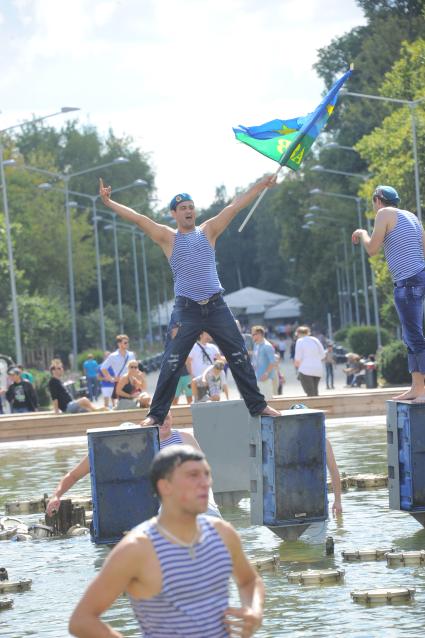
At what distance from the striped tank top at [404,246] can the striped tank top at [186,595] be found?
24.7 ft

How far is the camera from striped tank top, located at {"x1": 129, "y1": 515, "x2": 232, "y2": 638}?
5914mm

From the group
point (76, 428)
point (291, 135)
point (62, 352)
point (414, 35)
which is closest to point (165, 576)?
point (291, 135)

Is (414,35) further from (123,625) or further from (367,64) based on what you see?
(123,625)

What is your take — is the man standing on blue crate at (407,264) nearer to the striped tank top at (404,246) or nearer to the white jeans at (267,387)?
the striped tank top at (404,246)

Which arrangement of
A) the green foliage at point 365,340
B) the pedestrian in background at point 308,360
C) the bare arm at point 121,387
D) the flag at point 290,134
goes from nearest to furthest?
the flag at point 290,134 < the bare arm at point 121,387 < the pedestrian in background at point 308,360 < the green foliage at point 365,340

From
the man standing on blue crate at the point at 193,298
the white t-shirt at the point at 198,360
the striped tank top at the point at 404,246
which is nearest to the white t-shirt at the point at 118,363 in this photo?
the white t-shirt at the point at 198,360

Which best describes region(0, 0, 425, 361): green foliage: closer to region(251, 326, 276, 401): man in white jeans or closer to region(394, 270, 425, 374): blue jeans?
region(251, 326, 276, 401): man in white jeans

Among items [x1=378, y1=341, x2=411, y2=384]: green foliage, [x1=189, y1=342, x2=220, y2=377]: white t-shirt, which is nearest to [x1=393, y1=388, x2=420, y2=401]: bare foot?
[x1=189, y1=342, x2=220, y2=377]: white t-shirt

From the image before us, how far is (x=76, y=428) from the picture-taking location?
94.1 feet

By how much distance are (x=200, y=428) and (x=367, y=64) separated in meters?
68.7

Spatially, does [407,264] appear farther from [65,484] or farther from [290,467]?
[65,484]

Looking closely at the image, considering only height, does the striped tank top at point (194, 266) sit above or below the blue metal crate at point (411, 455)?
above

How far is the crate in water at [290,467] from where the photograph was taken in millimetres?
13008

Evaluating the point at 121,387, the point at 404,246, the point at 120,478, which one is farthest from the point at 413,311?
the point at 121,387
